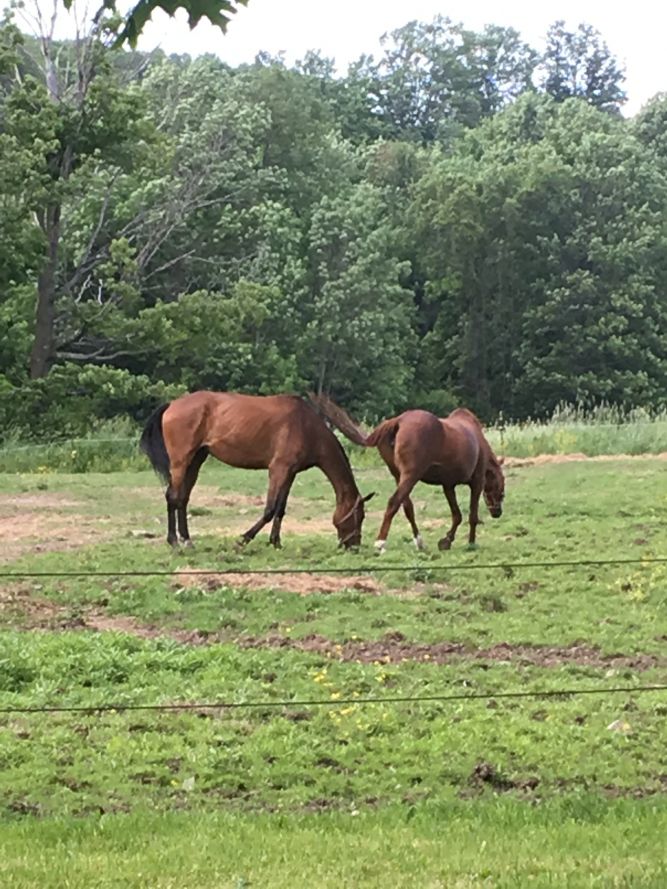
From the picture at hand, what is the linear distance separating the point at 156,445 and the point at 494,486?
139 inches

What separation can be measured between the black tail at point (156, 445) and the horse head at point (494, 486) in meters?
3.29

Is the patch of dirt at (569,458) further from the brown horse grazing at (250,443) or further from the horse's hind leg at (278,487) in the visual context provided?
the horse's hind leg at (278,487)

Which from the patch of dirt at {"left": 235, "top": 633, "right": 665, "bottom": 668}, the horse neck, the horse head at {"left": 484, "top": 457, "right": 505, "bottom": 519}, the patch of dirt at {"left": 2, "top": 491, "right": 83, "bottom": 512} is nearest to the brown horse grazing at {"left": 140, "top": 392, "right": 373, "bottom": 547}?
the horse neck

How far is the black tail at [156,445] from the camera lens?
12.4 m

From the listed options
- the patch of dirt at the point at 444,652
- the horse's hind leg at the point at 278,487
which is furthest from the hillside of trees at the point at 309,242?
the patch of dirt at the point at 444,652

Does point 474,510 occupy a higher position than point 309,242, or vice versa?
point 309,242

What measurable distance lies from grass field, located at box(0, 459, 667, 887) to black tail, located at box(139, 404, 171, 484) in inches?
32.1

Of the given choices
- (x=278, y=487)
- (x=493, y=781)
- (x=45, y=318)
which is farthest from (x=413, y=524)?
(x=45, y=318)

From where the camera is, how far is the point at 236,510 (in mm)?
15211

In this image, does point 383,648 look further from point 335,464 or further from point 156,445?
point 156,445

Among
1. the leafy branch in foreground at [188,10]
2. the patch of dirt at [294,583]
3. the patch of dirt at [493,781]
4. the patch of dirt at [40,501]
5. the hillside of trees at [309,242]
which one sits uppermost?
the hillside of trees at [309,242]

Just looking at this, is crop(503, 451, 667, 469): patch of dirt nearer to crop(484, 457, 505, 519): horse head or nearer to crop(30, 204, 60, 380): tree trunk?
crop(484, 457, 505, 519): horse head

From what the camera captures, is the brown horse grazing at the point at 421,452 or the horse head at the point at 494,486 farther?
the horse head at the point at 494,486

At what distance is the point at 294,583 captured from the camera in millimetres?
9906
